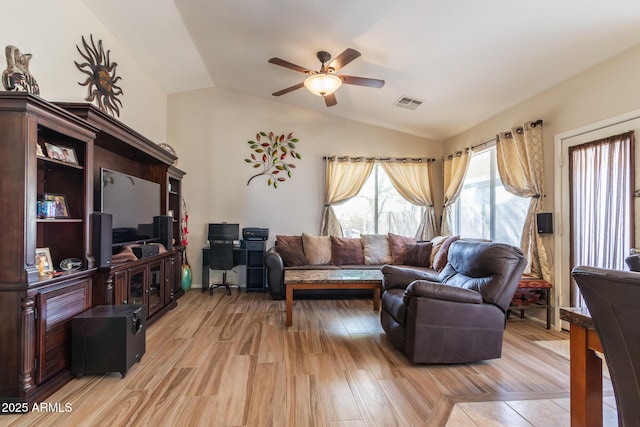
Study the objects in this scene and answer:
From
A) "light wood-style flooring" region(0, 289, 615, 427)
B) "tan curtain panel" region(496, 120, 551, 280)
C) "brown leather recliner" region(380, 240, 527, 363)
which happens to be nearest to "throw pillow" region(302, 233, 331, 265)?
"light wood-style flooring" region(0, 289, 615, 427)

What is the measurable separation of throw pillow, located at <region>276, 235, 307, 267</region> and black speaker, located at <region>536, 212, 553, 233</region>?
9.82 feet

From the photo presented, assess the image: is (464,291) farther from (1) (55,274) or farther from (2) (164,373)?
(1) (55,274)

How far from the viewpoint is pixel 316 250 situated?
468 centimetres

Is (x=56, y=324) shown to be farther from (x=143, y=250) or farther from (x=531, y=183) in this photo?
(x=531, y=183)

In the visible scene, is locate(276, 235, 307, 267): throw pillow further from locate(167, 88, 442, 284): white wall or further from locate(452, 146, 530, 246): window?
locate(452, 146, 530, 246): window

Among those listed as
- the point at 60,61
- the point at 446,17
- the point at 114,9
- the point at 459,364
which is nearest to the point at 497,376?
the point at 459,364

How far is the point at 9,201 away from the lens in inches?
70.9

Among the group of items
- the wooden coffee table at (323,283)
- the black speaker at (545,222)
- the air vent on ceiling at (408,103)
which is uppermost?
the air vent on ceiling at (408,103)

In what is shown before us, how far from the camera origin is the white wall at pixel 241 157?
5.06 m

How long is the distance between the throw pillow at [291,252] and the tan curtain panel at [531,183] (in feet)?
9.43

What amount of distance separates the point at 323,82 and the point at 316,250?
2535 mm

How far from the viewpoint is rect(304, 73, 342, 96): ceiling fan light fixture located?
2928 millimetres

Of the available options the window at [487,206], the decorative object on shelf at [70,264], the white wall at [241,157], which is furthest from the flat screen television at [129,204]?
the window at [487,206]

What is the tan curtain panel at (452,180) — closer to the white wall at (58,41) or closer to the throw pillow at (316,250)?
the throw pillow at (316,250)
